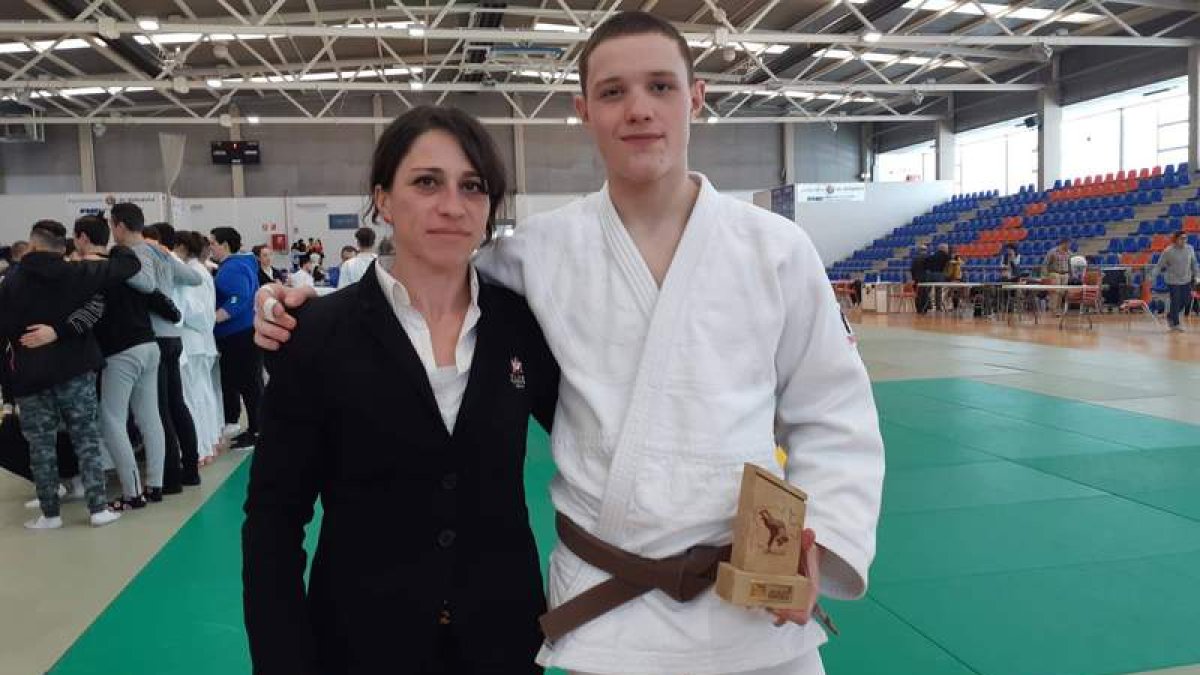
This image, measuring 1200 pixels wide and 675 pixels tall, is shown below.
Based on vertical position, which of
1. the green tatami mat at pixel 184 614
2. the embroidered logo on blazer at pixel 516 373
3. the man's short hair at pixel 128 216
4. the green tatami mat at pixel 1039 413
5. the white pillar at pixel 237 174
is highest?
the white pillar at pixel 237 174

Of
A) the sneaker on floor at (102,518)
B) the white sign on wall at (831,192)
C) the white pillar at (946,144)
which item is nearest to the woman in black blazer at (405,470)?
the sneaker on floor at (102,518)

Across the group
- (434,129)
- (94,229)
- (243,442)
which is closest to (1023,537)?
(434,129)

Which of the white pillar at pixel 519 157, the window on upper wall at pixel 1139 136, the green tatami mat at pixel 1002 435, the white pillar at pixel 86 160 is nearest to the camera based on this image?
the green tatami mat at pixel 1002 435

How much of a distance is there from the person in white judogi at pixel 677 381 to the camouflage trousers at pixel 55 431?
3.66 meters

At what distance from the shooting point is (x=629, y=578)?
1.17 meters

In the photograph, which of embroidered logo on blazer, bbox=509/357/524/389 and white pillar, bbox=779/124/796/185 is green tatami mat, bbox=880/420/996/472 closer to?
embroidered logo on blazer, bbox=509/357/524/389

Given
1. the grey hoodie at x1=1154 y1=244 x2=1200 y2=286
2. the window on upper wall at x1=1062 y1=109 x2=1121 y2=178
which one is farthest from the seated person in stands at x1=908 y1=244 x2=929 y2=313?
the window on upper wall at x1=1062 y1=109 x2=1121 y2=178

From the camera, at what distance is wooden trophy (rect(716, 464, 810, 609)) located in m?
1.04

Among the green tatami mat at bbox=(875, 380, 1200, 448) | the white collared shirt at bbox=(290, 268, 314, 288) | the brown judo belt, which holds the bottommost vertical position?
the green tatami mat at bbox=(875, 380, 1200, 448)

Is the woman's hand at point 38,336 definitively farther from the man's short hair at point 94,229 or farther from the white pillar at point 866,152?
the white pillar at point 866,152

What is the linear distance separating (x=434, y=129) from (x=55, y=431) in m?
4.04

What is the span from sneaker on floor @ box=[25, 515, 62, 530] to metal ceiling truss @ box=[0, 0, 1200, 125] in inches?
301

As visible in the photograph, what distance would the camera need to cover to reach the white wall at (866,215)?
21.0 metres

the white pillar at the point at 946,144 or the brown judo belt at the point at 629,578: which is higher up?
the white pillar at the point at 946,144
